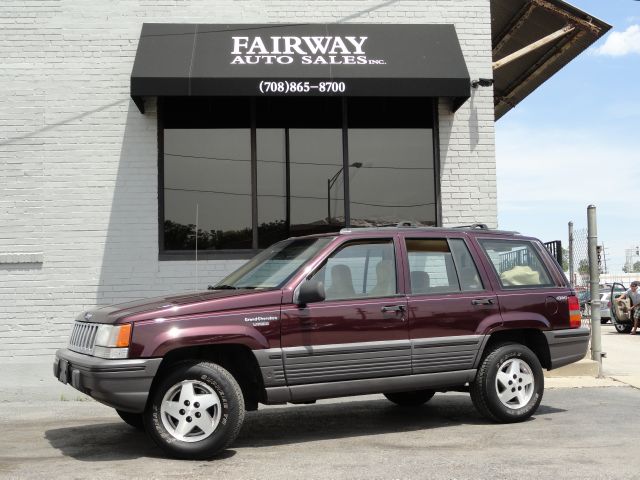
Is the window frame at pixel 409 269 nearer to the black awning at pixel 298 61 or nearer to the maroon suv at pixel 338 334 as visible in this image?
the maroon suv at pixel 338 334

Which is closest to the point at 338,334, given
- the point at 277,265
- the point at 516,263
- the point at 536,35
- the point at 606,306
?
the point at 277,265

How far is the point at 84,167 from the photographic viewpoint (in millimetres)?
10492

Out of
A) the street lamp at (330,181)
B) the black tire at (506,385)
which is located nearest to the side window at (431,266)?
the black tire at (506,385)

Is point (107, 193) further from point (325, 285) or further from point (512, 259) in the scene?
point (512, 259)

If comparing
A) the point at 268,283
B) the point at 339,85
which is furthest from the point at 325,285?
the point at 339,85

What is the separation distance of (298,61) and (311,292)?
510cm

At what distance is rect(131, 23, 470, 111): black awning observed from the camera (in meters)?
9.81

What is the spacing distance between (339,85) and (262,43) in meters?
1.31

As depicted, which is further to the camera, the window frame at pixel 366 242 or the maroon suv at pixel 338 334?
the window frame at pixel 366 242

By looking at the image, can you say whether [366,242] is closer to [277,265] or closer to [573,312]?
[277,265]

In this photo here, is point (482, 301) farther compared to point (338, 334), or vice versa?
point (482, 301)

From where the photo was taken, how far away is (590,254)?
10508 millimetres

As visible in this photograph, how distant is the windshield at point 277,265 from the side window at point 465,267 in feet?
4.23

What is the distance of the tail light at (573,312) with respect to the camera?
7426 mm
